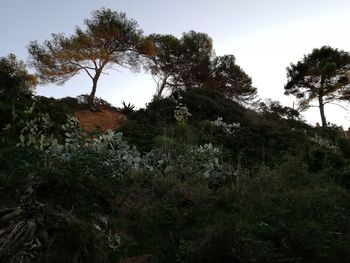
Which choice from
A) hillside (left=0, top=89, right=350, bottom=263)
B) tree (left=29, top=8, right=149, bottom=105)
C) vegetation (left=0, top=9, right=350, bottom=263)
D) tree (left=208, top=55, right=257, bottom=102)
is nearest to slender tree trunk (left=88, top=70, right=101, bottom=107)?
tree (left=29, top=8, right=149, bottom=105)

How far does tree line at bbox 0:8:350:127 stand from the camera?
22.2 meters

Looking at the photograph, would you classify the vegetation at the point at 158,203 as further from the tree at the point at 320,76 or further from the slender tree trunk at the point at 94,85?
the tree at the point at 320,76

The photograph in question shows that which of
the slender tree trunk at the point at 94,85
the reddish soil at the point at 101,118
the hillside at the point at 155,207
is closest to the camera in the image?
the hillside at the point at 155,207

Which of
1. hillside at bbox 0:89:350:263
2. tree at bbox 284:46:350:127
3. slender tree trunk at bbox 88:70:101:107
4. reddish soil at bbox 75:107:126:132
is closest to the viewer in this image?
hillside at bbox 0:89:350:263

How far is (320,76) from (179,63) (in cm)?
816

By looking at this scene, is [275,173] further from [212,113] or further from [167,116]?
[212,113]

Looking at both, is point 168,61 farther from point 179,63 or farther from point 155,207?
point 155,207

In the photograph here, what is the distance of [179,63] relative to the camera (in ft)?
90.1

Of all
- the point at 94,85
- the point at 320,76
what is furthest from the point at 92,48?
the point at 320,76

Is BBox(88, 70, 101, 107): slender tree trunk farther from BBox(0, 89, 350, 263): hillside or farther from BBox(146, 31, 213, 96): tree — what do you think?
BBox(0, 89, 350, 263): hillside

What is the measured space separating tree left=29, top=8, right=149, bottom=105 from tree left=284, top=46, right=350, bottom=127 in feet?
31.3

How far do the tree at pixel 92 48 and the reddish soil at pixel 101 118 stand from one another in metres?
2.13

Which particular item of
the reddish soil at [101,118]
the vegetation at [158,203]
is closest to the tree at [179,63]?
the reddish soil at [101,118]

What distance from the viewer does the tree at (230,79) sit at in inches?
1084
